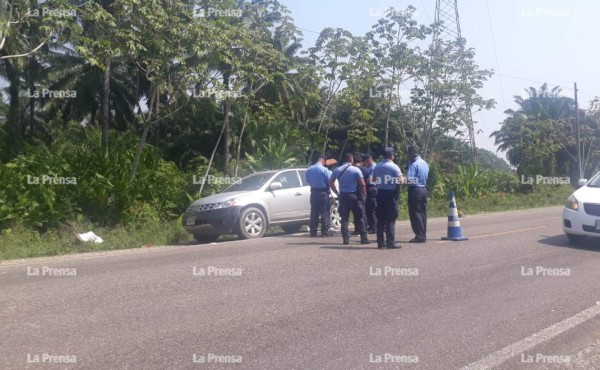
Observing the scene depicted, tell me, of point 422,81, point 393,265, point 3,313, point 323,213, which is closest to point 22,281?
point 3,313

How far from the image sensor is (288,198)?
13750mm

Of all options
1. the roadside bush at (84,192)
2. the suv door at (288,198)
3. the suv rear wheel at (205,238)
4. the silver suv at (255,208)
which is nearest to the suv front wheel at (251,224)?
the silver suv at (255,208)

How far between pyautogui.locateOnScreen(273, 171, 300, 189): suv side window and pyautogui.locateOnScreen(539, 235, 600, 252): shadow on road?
527 centimetres

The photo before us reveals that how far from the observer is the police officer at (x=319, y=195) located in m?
12.8

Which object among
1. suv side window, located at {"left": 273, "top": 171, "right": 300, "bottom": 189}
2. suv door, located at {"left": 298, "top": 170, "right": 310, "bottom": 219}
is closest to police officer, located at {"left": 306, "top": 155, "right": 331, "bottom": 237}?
suv door, located at {"left": 298, "top": 170, "right": 310, "bottom": 219}

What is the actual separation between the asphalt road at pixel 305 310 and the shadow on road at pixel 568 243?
3.06 ft

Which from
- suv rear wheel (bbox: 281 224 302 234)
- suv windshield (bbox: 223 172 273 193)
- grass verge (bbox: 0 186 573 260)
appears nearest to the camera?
grass verge (bbox: 0 186 573 260)

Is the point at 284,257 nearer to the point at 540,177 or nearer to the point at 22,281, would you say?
the point at 22,281

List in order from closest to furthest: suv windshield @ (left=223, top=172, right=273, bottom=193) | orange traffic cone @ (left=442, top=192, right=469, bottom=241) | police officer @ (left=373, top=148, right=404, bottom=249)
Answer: police officer @ (left=373, top=148, right=404, bottom=249)
orange traffic cone @ (left=442, top=192, right=469, bottom=241)
suv windshield @ (left=223, top=172, right=273, bottom=193)

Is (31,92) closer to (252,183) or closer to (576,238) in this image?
(252,183)

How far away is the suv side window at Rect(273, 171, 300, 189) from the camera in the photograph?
45.8 feet

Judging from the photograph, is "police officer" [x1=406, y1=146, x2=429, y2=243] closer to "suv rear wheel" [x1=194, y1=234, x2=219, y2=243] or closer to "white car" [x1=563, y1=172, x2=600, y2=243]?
"white car" [x1=563, y1=172, x2=600, y2=243]

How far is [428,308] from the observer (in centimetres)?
673

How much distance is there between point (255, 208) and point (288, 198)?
1.00 m
